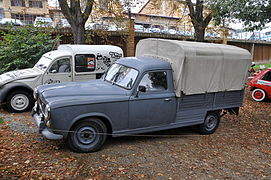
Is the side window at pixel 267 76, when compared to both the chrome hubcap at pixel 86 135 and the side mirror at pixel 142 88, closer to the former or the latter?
the side mirror at pixel 142 88

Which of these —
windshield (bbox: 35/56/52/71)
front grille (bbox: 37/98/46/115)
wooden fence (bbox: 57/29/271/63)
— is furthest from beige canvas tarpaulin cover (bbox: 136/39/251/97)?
wooden fence (bbox: 57/29/271/63)

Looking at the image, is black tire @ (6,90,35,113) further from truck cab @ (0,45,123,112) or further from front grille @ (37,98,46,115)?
front grille @ (37,98,46,115)

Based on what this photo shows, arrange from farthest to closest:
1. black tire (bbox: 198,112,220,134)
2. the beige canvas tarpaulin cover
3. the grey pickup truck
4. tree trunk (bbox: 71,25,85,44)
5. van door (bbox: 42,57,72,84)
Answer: tree trunk (bbox: 71,25,85,44) < van door (bbox: 42,57,72,84) < black tire (bbox: 198,112,220,134) < the beige canvas tarpaulin cover < the grey pickup truck

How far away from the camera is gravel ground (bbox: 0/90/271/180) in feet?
13.8

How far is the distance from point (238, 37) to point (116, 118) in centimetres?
2541

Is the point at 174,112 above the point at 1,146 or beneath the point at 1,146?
above

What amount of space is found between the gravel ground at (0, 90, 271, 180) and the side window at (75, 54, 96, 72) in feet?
8.25

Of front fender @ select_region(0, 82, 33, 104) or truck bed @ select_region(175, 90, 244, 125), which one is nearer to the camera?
truck bed @ select_region(175, 90, 244, 125)

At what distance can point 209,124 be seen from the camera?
6773mm

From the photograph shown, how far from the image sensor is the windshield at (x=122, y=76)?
17.8 feet

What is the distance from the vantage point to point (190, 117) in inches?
242

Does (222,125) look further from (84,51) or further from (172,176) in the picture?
(84,51)

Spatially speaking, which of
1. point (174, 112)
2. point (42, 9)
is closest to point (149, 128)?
point (174, 112)

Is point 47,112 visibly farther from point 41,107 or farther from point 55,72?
point 55,72
